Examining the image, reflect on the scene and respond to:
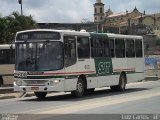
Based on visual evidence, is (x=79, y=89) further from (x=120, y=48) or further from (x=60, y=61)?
(x=120, y=48)

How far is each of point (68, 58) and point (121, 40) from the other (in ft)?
21.1

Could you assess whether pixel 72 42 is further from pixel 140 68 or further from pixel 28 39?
pixel 140 68

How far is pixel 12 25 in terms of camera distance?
5509 cm

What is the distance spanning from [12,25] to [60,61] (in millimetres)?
35065

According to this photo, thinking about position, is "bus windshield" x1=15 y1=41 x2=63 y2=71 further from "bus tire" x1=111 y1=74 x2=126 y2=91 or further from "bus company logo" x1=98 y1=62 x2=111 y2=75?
"bus tire" x1=111 y1=74 x2=126 y2=91

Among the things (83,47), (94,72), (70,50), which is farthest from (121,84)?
(70,50)

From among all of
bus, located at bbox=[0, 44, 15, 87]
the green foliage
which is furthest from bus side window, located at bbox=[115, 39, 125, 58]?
the green foliage

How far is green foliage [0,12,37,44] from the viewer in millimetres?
54094

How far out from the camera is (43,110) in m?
16.5

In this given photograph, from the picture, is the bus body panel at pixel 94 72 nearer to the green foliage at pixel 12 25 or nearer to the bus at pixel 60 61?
the bus at pixel 60 61

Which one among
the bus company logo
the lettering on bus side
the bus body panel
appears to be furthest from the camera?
the bus company logo

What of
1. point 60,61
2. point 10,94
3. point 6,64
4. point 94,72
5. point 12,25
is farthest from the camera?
point 12,25

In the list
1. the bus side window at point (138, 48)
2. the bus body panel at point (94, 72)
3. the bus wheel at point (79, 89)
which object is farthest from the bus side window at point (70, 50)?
the bus side window at point (138, 48)

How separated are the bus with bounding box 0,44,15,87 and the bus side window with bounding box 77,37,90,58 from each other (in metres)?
9.96
